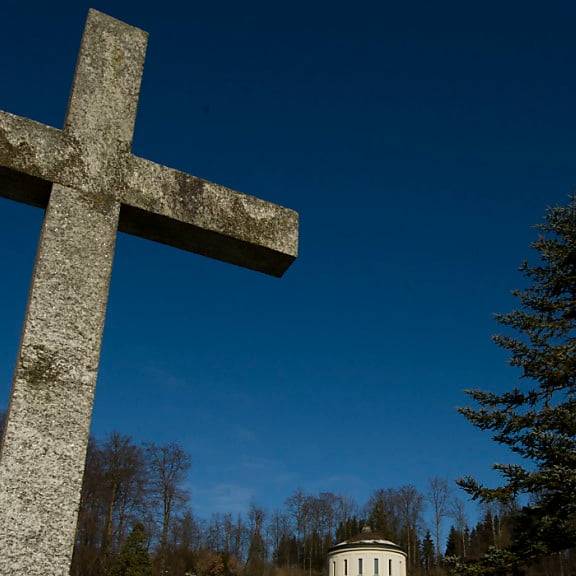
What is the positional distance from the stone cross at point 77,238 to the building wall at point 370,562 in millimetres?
64883

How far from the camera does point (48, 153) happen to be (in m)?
3.69

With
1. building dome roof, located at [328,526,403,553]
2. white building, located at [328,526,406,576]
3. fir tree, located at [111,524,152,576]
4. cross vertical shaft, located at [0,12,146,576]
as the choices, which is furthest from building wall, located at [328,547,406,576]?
cross vertical shaft, located at [0,12,146,576]

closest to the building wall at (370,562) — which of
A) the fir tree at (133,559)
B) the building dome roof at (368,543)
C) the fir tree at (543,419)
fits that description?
the building dome roof at (368,543)

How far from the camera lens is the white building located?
210 feet

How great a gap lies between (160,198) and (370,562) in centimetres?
6570

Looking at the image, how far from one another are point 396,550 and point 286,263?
6675 cm

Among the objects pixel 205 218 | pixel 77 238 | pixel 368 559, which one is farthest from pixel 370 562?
pixel 77 238

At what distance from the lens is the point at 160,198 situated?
4000mm

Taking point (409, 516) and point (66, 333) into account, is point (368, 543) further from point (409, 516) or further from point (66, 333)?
point (66, 333)

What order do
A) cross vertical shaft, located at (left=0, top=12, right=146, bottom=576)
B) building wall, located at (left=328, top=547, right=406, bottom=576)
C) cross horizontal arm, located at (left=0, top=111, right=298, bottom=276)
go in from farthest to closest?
1. building wall, located at (left=328, top=547, right=406, bottom=576)
2. cross horizontal arm, located at (left=0, top=111, right=298, bottom=276)
3. cross vertical shaft, located at (left=0, top=12, right=146, bottom=576)

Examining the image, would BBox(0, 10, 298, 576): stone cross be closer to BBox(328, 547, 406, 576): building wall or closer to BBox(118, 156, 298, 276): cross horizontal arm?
BBox(118, 156, 298, 276): cross horizontal arm

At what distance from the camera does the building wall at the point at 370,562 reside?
63.9m

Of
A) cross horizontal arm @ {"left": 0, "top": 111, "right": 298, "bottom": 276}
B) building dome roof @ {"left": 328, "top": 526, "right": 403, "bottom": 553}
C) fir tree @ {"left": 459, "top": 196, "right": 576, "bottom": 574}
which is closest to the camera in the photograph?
cross horizontal arm @ {"left": 0, "top": 111, "right": 298, "bottom": 276}

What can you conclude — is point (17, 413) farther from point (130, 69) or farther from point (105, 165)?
point (130, 69)
